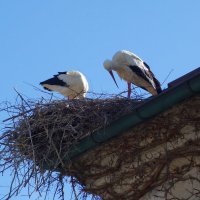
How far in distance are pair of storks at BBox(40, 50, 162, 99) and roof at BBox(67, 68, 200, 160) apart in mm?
2874

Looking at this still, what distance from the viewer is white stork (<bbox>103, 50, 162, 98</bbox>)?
8695 millimetres

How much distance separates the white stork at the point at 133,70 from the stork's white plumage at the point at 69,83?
43 cm

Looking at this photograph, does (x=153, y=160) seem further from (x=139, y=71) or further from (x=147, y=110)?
(x=139, y=71)

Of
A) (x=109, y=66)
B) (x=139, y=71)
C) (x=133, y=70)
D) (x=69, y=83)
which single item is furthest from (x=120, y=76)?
(x=69, y=83)

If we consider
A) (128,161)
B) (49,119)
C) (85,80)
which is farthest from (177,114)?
(85,80)

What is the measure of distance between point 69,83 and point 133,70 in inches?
38.5

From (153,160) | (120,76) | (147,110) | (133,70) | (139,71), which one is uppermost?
(120,76)

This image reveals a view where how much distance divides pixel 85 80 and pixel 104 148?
12.5 ft

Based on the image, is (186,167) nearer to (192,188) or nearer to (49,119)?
(192,188)

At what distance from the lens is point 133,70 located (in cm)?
901

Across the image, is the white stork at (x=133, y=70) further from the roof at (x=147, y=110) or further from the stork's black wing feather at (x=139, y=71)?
the roof at (x=147, y=110)

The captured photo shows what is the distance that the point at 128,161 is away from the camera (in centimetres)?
557

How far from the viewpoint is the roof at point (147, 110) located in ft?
16.7

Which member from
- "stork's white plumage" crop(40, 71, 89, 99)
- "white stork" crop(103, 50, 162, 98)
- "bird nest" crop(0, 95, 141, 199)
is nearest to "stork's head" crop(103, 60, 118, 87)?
"white stork" crop(103, 50, 162, 98)
